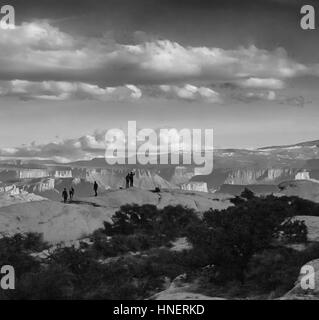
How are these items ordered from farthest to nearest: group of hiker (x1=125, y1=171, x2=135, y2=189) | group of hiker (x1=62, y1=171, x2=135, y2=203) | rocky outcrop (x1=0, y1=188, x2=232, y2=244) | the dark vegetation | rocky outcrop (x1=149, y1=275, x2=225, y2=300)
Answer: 1. group of hiker (x1=125, y1=171, x2=135, y2=189)
2. group of hiker (x1=62, y1=171, x2=135, y2=203)
3. rocky outcrop (x1=0, y1=188, x2=232, y2=244)
4. the dark vegetation
5. rocky outcrop (x1=149, y1=275, x2=225, y2=300)

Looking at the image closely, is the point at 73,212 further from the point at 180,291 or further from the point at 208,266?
the point at 180,291

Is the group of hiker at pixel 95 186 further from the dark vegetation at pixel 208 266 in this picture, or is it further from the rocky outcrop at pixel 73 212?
the dark vegetation at pixel 208 266

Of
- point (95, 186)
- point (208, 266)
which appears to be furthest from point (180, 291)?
point (95, 186)

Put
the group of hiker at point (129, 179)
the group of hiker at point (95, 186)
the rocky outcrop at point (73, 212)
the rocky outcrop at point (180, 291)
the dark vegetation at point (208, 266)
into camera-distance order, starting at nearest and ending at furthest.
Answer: the rocky outcrop at point (180, 291) → the dark vegetation at point (208, 266) → the rocky outcrop at point (73, 212) → the group of hiker at point (95, 186) → the group of hiker at point (129, 179)

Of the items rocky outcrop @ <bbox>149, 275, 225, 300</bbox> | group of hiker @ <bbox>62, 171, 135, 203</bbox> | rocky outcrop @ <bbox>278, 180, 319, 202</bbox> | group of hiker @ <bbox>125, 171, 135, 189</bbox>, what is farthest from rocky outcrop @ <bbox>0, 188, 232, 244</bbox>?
rocky outcrop @ <bbox>149, 275, 225, 300</bbox>

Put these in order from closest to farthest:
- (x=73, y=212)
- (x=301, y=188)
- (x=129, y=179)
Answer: (x=73, y=212)
(x=129, y=179)
(x=301, y=188)

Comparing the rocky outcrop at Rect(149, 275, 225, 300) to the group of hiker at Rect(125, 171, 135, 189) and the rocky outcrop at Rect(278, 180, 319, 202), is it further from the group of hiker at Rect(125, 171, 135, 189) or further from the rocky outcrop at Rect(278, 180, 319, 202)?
the rocky outcrop at Rect(278, 180, 319, 202)

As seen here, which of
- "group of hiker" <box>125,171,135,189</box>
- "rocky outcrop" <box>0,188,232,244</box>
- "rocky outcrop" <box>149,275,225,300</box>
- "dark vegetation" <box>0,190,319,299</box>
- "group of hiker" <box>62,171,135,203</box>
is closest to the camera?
"rocky outcrop" <box>149,275,225,300</box>

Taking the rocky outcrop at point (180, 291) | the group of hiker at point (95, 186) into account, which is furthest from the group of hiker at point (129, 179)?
the rocky outcrop at point (180, 291)
